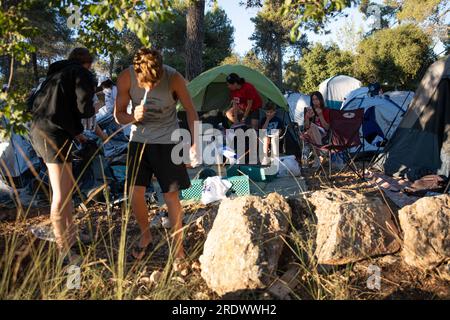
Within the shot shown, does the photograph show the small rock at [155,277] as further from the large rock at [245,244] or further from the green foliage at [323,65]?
the green foliage at [323,65]

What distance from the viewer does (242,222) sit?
8.36 ft

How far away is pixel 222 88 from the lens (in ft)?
29.2

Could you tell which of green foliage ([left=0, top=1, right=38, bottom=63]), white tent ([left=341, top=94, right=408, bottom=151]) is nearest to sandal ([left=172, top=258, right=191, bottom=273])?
green foliage ([left=0, top=1, right=38, bottom=63])

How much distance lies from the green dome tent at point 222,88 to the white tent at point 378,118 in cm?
152

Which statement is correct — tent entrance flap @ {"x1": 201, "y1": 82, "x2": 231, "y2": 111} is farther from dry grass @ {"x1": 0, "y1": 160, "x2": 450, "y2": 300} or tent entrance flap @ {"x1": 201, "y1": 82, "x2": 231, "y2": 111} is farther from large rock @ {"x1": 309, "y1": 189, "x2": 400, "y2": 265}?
large rock @ {"x1": 309, "y1": 189, "x2": 400, "y2": 265}

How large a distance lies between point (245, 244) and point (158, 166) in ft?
2.80

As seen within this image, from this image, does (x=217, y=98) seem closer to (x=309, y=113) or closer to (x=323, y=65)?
(x=309, y=113)

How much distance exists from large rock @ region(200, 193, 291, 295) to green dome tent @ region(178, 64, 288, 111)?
4997 mm

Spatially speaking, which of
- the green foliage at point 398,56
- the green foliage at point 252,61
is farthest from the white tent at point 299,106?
the green foliage at point 252,61

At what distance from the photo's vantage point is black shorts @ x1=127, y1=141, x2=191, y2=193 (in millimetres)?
2863

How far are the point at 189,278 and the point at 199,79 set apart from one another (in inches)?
226

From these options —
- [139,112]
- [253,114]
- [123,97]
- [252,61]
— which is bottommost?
[139,112]

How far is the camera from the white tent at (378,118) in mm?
7180

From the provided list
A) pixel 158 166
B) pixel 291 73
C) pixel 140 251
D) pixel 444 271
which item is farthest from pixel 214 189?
pixel 291 73
